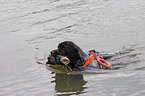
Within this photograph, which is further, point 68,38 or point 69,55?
point 68,38

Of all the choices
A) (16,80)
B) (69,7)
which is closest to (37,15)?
(69,7)

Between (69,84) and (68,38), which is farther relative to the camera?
(68,38)

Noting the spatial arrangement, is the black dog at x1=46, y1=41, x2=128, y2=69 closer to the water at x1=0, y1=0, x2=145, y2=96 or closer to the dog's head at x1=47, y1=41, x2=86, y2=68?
the dog's head at x1=47, y1=41, x2=86, y2=68

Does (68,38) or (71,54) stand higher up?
(68,38)

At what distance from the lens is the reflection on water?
16.0 feet

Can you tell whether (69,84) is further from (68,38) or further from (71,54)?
(68,38)

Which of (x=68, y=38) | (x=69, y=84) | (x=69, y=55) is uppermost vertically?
(x=68, y=38)

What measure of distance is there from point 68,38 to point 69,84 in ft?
11.4

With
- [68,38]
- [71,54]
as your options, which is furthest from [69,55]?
[68,38]

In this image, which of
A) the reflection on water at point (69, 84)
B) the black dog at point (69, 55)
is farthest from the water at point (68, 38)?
the black dog at point (69, 55)

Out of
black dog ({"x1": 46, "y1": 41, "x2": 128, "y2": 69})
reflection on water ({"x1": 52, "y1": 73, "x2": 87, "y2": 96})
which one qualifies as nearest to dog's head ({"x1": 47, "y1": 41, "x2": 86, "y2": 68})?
black dog ({"x1": 46, "y1": 41, "x2": 128, "y2": 69})

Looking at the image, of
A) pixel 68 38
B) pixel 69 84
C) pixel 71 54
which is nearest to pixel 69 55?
pixel 71 54

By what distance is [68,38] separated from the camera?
8461 mm

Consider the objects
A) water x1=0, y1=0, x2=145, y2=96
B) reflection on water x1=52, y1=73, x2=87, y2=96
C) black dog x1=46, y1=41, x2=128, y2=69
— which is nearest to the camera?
reflection on water x1=52, y1=73, x2=87, y2=96
